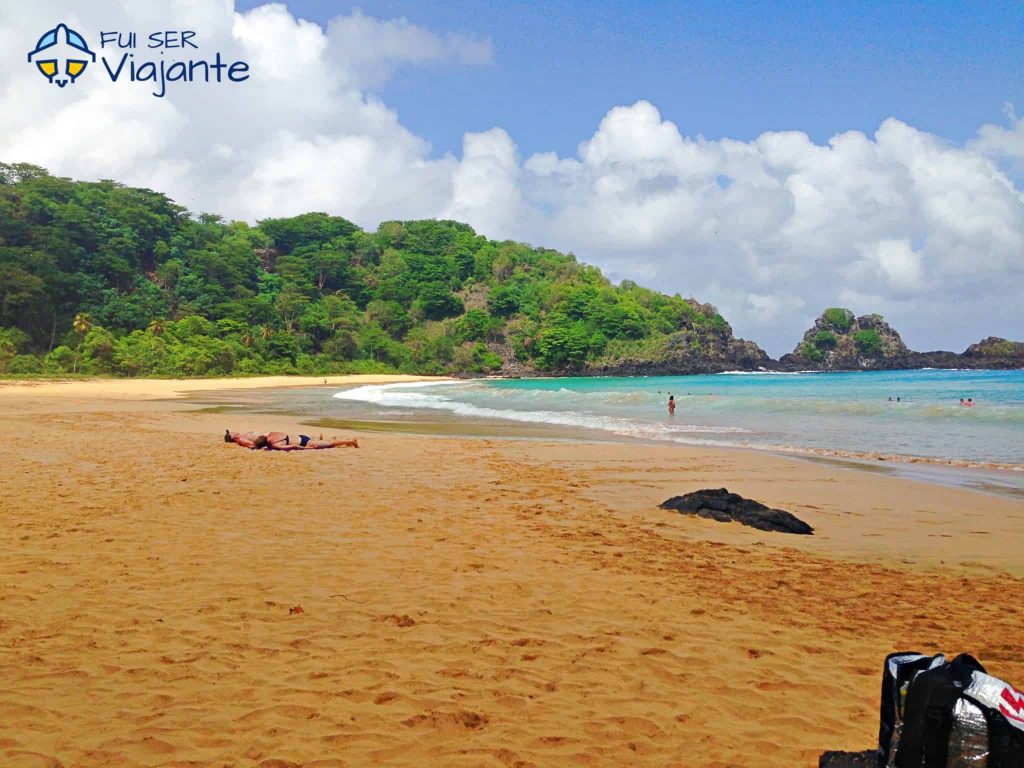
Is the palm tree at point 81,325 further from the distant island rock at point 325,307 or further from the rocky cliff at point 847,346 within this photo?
the rocky cliff at point 847,346

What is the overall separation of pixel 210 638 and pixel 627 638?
257cm

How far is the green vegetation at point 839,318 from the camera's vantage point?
143 m

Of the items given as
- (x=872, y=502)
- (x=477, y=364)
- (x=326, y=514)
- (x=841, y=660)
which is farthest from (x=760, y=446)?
(x=477, y=364)

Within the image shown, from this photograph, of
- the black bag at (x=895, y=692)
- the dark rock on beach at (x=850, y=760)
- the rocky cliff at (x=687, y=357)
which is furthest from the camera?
the rocky cliff at (x=687, y=357)

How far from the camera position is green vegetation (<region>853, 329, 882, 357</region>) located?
139000mm

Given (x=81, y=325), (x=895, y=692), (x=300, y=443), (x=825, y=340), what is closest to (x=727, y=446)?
(x=300, y=443)

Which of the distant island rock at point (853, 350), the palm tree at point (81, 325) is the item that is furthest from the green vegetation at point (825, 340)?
the palm tree at point (81, 325)

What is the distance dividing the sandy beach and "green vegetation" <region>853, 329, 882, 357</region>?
142738mm

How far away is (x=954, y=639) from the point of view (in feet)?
15.5

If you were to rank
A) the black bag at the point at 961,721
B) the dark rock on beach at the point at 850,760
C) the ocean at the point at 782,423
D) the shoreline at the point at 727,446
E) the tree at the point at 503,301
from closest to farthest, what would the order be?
the black bag at the point at 961,721
the dark rock on beach at the point at 850,760
the shoreline at the point at 727,446
the ocean at the point at 782,423
the tree at the point at 503,301

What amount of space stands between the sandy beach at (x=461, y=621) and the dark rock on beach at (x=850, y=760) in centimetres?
84

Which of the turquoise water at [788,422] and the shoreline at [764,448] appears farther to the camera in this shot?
the turquoise water at [788,422]

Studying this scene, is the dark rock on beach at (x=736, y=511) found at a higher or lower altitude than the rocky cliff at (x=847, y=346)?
lower

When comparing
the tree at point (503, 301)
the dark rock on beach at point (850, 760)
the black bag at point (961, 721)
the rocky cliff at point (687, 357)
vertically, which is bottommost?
the dark rock on beach at point (850, 760)
